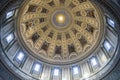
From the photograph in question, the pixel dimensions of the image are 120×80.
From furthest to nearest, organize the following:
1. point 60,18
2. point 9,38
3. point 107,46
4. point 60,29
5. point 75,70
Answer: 1. point 60,29
2. point 60,18
3. point 75,70
4. point 107,46
5. point 9,38

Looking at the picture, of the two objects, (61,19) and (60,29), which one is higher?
(61,19)

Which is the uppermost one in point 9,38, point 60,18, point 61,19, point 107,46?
point 9,38

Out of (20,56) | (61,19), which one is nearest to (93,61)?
(20,56)

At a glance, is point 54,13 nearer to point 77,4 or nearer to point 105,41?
point 77,4

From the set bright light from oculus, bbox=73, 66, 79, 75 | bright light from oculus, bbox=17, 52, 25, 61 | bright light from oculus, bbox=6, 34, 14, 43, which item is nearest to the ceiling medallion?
bright light from oculus, bbox=73, 66, 79, 75

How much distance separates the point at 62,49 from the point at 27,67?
7173 mm

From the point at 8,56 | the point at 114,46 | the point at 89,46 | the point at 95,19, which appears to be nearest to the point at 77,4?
the point at 95,19

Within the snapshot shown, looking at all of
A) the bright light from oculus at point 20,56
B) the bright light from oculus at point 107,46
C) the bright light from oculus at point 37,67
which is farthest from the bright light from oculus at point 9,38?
the bright light from oculus at point 107,46

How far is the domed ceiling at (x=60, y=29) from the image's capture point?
27688 millimetres

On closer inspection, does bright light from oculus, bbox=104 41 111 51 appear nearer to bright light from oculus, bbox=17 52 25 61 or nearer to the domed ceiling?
the domed ceiling

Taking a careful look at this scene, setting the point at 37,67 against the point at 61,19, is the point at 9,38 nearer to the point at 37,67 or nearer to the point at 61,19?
the point at 37,67

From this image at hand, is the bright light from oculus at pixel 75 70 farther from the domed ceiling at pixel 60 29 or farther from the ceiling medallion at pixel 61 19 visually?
the ceiling medallion at pixel 61 19

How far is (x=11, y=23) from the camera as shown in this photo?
2398 centimetres

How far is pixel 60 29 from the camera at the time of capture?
108 feet
